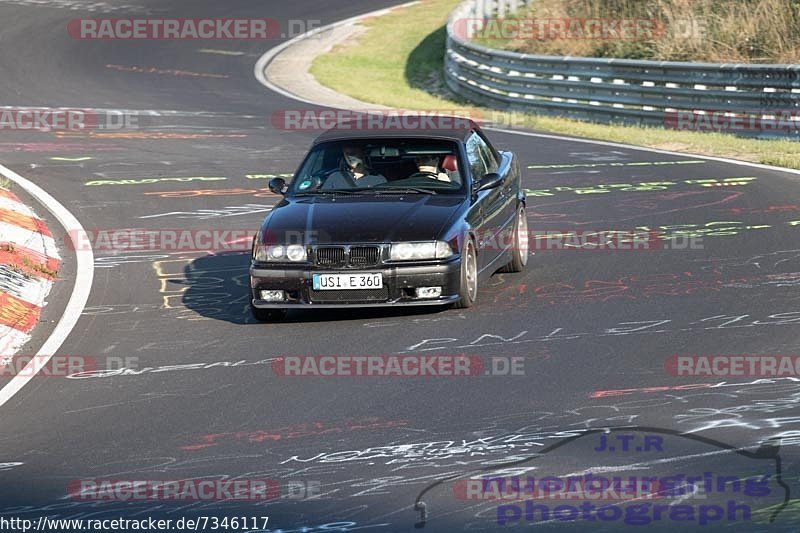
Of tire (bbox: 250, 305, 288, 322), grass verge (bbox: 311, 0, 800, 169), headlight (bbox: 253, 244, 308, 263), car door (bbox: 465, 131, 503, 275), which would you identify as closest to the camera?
headlight (bbox: 253, 244, 308, 263)

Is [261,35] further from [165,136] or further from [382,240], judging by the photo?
[382,240]

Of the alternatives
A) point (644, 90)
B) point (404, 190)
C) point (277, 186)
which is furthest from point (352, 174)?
point (644, 90)

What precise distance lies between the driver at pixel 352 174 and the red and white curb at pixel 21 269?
2650 mm

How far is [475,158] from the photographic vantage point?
1205 centimetres

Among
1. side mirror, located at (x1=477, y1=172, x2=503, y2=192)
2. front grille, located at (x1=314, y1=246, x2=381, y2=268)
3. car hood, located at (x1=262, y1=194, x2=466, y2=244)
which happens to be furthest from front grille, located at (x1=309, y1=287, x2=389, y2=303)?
side mirror, located at (x1=477, y1=172, x2=503, y2=192)

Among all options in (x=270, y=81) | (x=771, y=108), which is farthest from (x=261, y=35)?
(x=771, y=108)

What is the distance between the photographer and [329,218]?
424 inches

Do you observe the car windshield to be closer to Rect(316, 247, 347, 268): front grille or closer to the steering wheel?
the steering wheel

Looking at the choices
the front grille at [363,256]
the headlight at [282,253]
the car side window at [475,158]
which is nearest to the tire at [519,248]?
the car side window at [475,158]

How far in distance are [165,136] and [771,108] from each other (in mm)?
10052

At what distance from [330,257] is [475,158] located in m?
2.17

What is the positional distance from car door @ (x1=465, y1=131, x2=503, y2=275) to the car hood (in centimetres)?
31

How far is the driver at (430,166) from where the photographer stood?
11.6 meters

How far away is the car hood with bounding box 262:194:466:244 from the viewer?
10500mm
